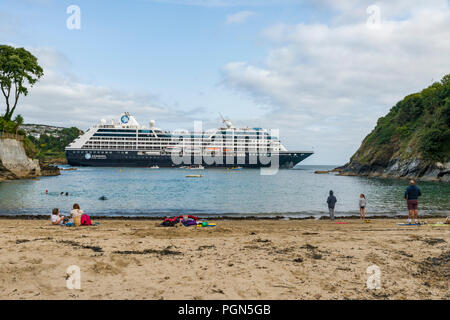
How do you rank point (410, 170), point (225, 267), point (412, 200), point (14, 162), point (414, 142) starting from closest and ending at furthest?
point (225, 267)
point (412, 200)
point (14, 162)
point (410, 170)
point (414, 142)

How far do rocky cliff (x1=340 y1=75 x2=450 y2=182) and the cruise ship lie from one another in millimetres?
23469

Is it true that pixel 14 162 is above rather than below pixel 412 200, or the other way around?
above

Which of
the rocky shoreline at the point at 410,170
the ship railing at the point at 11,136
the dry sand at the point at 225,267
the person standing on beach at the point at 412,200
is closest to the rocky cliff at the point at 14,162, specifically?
the ship railing at the point at 11,136

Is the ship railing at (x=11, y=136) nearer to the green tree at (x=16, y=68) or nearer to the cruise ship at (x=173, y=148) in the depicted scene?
the green tree at (x=16, y=68)

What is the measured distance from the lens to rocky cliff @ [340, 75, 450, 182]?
47531 millimetres

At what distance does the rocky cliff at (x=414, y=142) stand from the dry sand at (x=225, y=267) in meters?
45.9

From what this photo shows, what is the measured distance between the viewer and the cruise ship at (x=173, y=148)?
8669 centimetres

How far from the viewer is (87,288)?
4.63 metres

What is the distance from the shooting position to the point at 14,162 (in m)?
39.1

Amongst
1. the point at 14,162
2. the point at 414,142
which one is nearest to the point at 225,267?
the point at 14,162

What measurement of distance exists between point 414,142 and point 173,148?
194ft

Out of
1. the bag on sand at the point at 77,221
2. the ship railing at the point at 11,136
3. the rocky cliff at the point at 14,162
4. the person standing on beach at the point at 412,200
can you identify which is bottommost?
the bag on sand at the point at 77,221

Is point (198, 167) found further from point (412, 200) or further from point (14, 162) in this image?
point (412, 200)

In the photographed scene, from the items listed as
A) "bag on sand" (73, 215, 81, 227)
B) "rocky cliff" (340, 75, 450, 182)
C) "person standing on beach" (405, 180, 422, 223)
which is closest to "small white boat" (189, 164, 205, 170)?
"rocky cliff" (340, 75, 450, 182)
